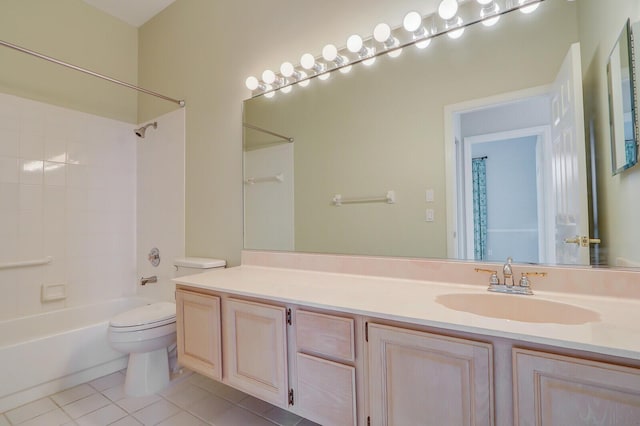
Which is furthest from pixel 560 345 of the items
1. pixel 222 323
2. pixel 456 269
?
pixel 222 323

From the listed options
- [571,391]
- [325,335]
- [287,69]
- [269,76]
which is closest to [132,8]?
[269,76]

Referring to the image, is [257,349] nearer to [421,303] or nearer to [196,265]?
[421,303]

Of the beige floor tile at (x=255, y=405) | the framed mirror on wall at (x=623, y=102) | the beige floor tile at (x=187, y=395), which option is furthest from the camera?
the beige floor tile at (x=187, y=395)

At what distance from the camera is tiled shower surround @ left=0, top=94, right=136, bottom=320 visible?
83.4 inches

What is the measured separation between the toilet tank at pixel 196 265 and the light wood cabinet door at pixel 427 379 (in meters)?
1.37

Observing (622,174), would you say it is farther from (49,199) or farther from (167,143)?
(49,199)

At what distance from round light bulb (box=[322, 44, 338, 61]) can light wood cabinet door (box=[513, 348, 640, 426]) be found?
157 cm

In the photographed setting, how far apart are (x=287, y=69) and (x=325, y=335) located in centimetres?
152

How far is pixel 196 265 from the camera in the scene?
2.06 meters

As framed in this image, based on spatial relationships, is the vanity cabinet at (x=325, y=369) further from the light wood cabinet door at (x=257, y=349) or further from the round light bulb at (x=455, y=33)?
the round light bulb at (x=455, y=33)

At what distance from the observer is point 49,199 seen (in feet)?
7.51

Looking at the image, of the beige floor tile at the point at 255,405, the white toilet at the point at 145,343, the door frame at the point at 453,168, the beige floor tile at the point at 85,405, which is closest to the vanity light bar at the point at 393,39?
the door frame at the point at 453,168

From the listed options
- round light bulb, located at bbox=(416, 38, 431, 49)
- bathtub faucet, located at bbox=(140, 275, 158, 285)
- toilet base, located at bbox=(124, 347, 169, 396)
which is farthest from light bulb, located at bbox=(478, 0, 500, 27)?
bathtub faucet, located at bbox=(140, 275, 158, 285)

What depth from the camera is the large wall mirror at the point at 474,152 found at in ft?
3.79
